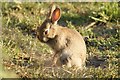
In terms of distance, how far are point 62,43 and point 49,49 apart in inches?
26.9

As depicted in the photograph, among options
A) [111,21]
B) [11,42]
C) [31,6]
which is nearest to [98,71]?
[11,42]

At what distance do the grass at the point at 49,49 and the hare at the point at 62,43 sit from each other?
214 mm

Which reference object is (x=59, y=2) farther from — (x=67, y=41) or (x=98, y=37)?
(x=67, y=41)

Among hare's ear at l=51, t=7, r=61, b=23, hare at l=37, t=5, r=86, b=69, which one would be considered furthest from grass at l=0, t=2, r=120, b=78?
hare's ear at l=51, t=7, r=61, b=23

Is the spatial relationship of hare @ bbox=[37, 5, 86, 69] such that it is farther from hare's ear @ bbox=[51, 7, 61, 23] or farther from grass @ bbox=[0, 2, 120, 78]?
grass @ bbox=[0, 2, 120, 78]

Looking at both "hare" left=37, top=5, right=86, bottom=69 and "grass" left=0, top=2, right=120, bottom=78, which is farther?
"hare" left=37, top=5, right=86, bottom=69

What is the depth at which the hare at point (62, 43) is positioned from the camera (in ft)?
20.0

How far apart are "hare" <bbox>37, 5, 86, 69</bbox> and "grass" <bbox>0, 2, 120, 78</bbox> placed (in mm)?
214

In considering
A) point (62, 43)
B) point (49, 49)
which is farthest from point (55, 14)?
point (49, 49)

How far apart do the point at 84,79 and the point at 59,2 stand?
3423 millimetres

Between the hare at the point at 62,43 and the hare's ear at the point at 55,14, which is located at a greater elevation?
the hare's ear at the point at 55,14

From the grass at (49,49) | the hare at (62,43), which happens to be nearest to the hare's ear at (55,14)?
the hare at (62,43)

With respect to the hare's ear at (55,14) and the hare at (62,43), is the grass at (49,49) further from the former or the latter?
the hare's ear at (55,14)

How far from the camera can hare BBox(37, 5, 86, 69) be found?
20.0 feet
